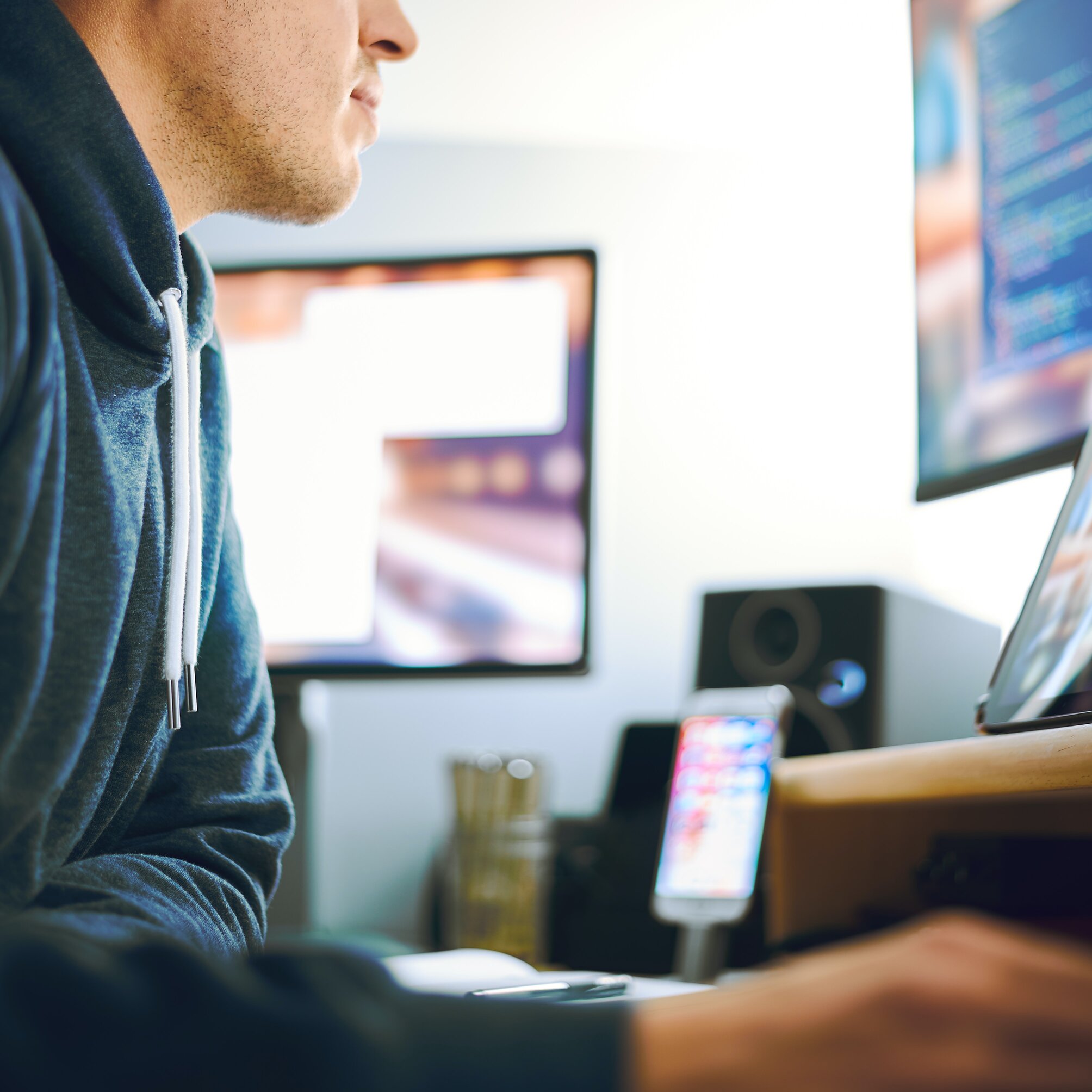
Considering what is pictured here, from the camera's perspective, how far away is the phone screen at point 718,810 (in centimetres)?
124

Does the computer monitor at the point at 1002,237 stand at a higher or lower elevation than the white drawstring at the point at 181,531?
higher

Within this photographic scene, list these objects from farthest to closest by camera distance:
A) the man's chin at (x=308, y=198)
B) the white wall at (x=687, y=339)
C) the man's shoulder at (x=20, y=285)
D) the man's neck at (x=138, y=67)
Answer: the white wall at (x=687, y=339) < the man's chin at (x=308, y=198) < the man's neck at (x=138, y=67) < the man's shoulder at (x=20, y=285)

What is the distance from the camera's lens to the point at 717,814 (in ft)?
4.20

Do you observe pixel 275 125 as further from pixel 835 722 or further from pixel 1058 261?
pixel 835 722

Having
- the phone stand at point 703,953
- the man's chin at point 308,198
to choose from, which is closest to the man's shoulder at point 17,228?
the man's chin at point 308,198

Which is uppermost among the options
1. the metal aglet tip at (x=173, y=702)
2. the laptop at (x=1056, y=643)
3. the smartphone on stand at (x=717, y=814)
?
the laptop at (x=1056, y=643)

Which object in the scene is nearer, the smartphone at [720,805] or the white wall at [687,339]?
the smartphone at [720,805]

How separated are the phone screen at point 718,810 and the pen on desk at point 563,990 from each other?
62cm

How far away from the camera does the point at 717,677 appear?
1.45m

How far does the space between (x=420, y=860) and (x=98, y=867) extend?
5.74ft

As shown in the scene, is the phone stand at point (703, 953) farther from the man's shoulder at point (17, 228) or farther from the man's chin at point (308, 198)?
the man's shoulder at point (17, 228)

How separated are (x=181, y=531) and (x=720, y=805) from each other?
2.51 feet

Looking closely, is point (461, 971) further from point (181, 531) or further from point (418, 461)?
point (418, 461)

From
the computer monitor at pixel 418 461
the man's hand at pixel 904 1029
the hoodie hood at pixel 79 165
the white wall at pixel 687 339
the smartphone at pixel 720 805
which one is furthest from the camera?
the white wall at pixel 687 339
